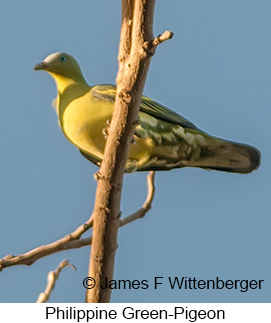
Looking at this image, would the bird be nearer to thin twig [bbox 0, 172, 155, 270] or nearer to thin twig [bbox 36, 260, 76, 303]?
thin twig [bbox 0, 172, 155, 270]

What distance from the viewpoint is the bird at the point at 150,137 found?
16.7 feet

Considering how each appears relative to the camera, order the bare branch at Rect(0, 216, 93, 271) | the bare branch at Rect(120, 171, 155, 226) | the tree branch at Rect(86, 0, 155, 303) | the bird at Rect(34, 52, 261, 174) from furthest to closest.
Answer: the bird at Rect(34, 52, 261, 174), the bare branch at Rect(120, 171, 155, 226), the bare branch at Rect(0, 216, 93, 271), the tree branch at Rect(86, 0, 155, 303)

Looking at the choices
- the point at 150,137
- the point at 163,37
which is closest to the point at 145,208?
the point at 150,137

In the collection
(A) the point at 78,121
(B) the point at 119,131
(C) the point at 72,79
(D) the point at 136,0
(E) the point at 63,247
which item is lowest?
(E) the point at 63,247

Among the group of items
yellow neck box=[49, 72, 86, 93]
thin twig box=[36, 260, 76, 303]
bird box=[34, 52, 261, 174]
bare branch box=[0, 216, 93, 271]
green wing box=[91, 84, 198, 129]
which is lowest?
thin twig box=[36, 260, 76, 303]

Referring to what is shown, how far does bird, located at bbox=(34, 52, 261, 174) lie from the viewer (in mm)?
5082

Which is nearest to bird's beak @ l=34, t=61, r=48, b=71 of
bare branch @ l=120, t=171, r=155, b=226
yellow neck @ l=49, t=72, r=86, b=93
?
yellow neck @ l=49, t=72, r=86, b=93

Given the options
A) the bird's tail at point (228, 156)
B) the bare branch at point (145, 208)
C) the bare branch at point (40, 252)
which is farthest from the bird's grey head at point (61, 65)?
the bare branch at point (40, 252)

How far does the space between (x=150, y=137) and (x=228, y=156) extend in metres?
0.69

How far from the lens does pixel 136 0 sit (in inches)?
127

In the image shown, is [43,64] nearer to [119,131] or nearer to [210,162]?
[210,162]

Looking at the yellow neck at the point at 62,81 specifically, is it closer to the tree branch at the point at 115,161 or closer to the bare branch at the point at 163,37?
the tree branch at the point at 115,161
